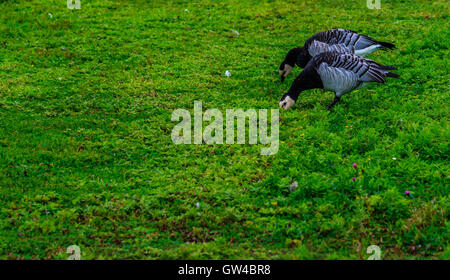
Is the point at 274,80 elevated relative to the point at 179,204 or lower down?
elevated

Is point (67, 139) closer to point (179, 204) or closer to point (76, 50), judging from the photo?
point (179, 204)

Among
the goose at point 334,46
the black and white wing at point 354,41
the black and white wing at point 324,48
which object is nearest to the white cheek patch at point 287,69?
the goose at point 334,46

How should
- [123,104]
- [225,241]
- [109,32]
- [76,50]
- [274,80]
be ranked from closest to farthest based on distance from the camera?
[225,241]
[123,104]
[274,80]
[76,50]
[109,32]

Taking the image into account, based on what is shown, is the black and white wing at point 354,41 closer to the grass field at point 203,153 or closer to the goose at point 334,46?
the goose at point 334,46

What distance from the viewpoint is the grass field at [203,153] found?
5086 mm

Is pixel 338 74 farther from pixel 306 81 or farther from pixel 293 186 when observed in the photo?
pixel 293 186

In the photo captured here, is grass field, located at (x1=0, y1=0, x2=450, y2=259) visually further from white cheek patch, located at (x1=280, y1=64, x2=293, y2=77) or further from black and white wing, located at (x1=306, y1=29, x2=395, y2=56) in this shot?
black and white wing, located at (x1=306, y1=29, x2=395, y2=56)

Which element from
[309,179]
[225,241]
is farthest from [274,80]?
[225,241]

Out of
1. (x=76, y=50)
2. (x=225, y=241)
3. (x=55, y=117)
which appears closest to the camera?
(x=225, y=241)

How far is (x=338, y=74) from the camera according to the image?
314 inches

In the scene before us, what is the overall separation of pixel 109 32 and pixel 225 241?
8.53 meters

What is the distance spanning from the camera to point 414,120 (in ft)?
24.6

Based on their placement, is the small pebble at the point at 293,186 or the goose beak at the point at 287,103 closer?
the small pebble at the point at 293,186

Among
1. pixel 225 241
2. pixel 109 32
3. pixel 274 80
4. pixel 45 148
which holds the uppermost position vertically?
pixel 109 32
